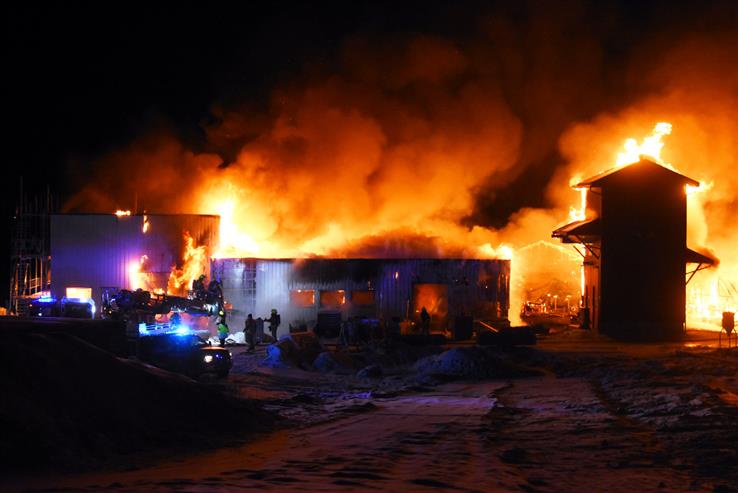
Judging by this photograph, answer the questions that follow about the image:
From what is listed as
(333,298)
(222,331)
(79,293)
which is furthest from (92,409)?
(79,293)

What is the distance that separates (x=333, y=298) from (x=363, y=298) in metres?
1.38

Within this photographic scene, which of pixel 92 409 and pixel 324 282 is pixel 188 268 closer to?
pixel 324 282

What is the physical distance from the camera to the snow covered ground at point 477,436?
1027cm

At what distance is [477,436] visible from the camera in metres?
13.6

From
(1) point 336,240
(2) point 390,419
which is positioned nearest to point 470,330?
(1) point 336,240

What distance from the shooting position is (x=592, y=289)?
126ft

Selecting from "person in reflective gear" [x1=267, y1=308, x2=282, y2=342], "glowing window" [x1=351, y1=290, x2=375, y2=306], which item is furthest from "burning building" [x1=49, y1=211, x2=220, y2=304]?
"glowing window" [x1=351, y1=290, x2=375, y2=306]

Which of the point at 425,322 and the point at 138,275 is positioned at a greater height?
the point at 138,275

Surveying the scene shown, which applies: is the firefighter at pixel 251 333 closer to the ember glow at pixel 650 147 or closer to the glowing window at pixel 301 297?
the glowing window at pixel 301 297

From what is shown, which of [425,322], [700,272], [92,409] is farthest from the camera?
[700,272]

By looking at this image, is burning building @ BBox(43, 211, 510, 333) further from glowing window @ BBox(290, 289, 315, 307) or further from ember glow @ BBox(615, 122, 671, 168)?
ember glow @ BBox(615, 122, 671, 168)

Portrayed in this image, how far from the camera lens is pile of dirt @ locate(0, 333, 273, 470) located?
1101cm

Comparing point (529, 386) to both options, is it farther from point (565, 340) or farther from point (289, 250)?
point (289, 250)

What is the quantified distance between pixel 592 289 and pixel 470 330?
25.5 feet
